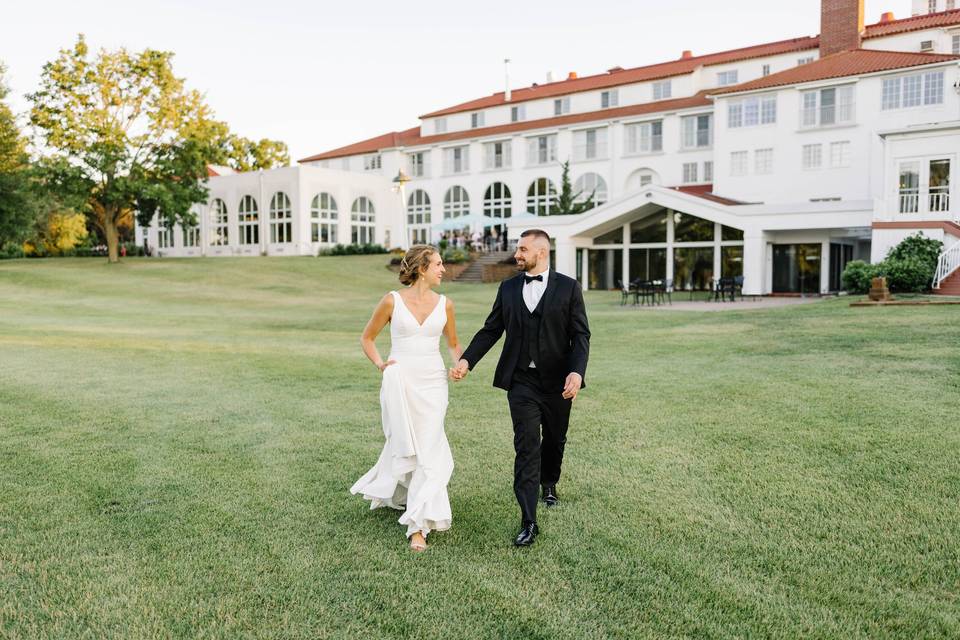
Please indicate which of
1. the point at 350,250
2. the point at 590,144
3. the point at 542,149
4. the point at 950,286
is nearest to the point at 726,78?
the point at 590,144

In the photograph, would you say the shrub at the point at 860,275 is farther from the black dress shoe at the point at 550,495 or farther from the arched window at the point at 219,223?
the arched window at the point at 219,223

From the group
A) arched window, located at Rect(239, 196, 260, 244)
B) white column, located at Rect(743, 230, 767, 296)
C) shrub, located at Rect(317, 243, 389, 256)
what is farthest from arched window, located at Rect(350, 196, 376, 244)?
white column, located at Rect(743, 230, 767, 296)

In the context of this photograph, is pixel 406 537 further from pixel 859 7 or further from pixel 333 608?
pixel 859 7

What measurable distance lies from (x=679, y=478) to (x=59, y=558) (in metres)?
4.28

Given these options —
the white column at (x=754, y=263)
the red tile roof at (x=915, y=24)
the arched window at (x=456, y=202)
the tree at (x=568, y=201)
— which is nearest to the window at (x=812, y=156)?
the white column at (x=754, y=263)

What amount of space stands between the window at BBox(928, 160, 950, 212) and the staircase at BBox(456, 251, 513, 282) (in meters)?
20.6

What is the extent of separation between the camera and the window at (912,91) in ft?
111

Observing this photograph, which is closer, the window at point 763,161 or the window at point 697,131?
the window at point 763,161

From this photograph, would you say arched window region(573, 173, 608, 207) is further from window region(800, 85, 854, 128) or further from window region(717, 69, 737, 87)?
window region(800, 85, 854, 128)

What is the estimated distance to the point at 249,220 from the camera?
5519 cm

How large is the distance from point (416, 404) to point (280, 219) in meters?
50.9

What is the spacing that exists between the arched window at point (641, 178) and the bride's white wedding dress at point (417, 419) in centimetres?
4319

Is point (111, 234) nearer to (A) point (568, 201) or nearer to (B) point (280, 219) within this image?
(B) point (280, 219)

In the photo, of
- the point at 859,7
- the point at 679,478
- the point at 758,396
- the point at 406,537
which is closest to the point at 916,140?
the point at 859,7
